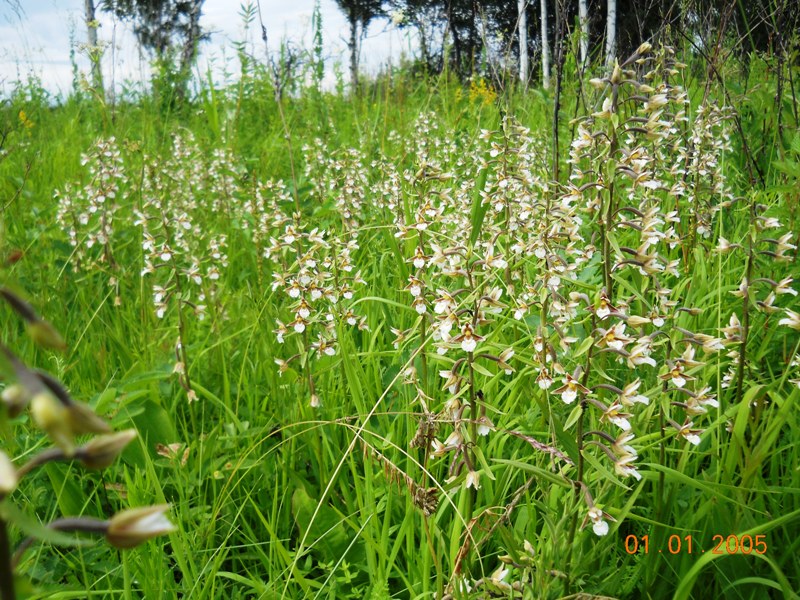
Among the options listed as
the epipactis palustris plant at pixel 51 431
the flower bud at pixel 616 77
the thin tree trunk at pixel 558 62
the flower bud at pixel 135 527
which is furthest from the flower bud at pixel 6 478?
the thin tree trunk at pixel 558 62

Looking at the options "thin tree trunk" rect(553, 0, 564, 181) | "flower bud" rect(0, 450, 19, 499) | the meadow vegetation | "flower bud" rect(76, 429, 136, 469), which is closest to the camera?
"flower bud" rect(0, 450, 19, 499)

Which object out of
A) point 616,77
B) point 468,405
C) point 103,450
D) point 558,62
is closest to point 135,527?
point 103,450

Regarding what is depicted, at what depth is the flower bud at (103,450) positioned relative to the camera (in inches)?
23.0

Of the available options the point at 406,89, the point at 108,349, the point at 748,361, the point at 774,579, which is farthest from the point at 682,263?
the point at 406,89

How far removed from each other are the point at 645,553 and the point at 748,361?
824mm

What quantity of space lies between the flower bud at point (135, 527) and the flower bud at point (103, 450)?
49 millimetres

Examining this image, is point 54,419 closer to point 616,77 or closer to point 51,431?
point 51,431

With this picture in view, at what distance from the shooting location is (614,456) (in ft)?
5.07

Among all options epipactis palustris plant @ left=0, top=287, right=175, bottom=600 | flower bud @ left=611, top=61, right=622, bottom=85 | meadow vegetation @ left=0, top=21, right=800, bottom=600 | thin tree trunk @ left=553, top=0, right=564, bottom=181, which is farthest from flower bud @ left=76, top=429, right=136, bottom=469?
thin tree trunk @ left=553, top=0, right=564, bottom=181

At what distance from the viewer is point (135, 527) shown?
24.2 inches

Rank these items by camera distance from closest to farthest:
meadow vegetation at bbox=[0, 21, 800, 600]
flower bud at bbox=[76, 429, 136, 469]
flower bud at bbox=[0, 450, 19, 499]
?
flower bud at bbox=[0, 450, 19, 499] → flower bud at bbox=[76, 429, 136, 469] → meadow vegetation at bbox=[0, 21, 800, 600]

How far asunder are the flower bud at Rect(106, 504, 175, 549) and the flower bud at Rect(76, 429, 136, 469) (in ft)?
0.16

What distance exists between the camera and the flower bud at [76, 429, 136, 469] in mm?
583

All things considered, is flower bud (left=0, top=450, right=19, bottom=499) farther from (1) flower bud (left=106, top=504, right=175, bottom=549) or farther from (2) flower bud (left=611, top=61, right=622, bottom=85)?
(2) flower bud (left=611, top=61, right=622, bottom=85)
